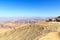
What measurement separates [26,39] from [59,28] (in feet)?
21.5

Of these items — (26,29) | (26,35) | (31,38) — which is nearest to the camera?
(31,38)

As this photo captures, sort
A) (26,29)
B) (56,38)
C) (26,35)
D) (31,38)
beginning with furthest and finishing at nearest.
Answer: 1. (26,29)
2. (26,35)
3. (31,38)
4. (56,38)

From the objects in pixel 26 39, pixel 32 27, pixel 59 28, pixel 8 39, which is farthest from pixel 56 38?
pixel 8 39

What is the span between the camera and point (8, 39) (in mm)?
21719

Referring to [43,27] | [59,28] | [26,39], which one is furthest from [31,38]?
[59,28]

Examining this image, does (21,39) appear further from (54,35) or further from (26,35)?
(54,35)

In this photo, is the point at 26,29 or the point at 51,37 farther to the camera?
the point at 26,29

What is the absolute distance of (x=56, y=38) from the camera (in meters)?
16.9

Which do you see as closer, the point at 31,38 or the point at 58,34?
the point at 58,34

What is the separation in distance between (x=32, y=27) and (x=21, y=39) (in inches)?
168

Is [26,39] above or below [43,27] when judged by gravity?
below

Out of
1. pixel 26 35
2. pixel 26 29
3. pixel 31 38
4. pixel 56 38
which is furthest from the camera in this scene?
pixel 26 29

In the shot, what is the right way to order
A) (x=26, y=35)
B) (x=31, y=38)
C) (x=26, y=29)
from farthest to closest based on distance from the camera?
(x=26, y=29), (x=26, y=35), (x=31, y=38)

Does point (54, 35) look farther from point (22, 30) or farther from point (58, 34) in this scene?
point (22, 30)
